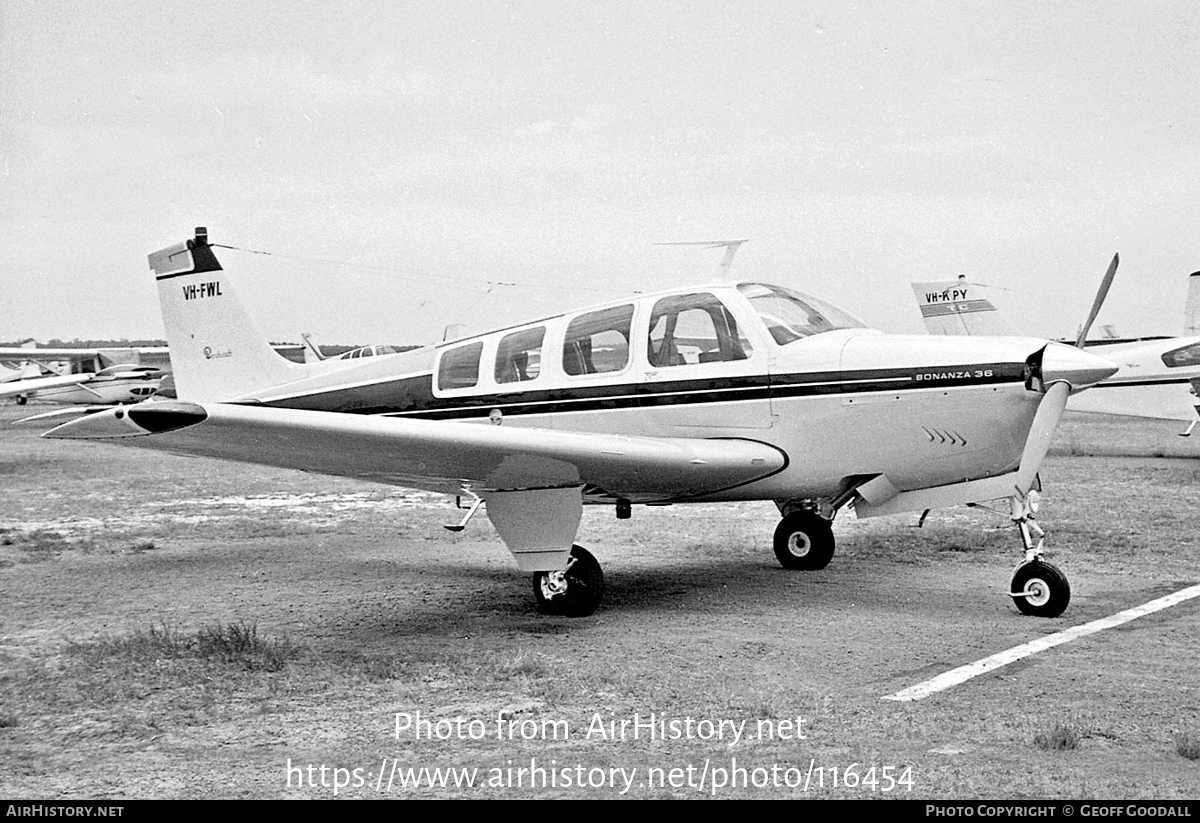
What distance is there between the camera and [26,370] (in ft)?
157

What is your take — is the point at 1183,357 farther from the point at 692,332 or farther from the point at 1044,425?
the point at 692,332

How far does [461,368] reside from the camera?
8.58 m

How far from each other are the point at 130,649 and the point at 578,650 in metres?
2.43

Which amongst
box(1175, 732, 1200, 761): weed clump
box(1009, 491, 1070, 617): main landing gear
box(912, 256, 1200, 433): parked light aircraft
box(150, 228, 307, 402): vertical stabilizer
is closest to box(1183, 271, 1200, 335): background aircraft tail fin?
box(912, 256, 1200, 433): parked light aircraft

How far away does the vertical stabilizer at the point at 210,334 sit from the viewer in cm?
1030

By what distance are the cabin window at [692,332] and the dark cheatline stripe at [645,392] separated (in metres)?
0.19

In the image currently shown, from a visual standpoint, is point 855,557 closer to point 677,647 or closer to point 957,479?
point 957,479

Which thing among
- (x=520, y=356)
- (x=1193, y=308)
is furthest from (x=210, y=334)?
(x=1193, y=308)

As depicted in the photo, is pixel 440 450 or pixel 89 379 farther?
pixel 89 379

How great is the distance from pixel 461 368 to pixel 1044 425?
4.17m

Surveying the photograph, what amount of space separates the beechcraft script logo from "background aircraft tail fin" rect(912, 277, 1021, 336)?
47.6ft

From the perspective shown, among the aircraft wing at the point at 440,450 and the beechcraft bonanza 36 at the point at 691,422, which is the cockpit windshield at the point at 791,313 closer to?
the beechcraft bonanza 36 at the point at 691,422

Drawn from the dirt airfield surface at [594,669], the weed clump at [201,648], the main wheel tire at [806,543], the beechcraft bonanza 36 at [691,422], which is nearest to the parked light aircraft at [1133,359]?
the dirt airfield surface at [594,669]

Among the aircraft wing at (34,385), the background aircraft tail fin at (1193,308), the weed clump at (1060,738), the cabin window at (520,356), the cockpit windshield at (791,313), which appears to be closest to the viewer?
the weed clump at (1060,738)
